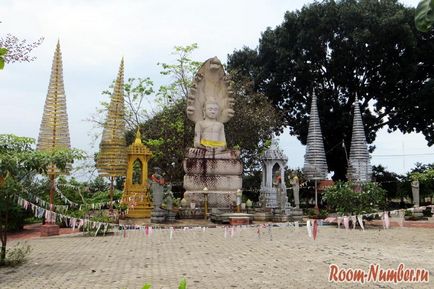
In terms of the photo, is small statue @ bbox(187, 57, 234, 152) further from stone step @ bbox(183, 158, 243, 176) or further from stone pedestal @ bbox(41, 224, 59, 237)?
stone pedestal @ bbox(41, 224, 59, 237)

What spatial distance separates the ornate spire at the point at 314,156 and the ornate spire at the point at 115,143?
43.1 feet

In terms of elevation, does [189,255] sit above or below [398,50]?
below

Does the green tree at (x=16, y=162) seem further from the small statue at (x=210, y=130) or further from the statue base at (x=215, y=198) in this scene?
the small statue at (x=210, y=130)

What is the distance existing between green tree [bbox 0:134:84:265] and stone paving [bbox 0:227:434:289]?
147 cm

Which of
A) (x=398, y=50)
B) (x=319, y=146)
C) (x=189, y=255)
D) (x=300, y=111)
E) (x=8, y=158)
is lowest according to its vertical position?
(x=189, y=255)

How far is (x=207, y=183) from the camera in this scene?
830 inches

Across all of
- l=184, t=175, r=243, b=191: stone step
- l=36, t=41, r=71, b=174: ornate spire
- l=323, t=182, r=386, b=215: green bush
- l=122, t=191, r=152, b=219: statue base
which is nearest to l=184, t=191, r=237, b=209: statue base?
l=184, t=175, r=243, b=191: stone step

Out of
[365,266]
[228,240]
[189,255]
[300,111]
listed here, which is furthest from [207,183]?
[300,111]

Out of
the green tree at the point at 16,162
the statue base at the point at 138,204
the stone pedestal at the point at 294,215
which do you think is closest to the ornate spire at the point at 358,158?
the stone pedestal at the point at 294,215

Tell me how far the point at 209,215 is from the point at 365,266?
1064 centimetres

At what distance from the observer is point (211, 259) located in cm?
1015

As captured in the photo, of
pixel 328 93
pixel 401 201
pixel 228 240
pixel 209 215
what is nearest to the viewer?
pixel 228 240

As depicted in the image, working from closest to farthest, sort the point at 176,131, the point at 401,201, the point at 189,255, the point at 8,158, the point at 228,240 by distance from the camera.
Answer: the point at 8,158
the point at 189,255
the point at 228,240
the point at 176,131
the point at 401,201

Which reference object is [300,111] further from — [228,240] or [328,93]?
[228,240]
